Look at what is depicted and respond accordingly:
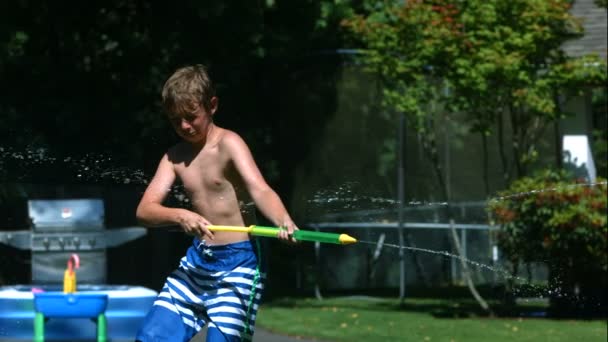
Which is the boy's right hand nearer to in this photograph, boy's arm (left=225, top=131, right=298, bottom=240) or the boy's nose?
boy's arm (left=225, top=131, right=298, bottom=240)

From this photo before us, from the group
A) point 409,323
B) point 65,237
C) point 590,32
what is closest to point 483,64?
point 409,323

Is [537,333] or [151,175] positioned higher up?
[151,175]

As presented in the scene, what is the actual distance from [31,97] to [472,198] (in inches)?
205

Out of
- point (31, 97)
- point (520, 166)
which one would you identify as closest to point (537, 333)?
point (520, 166)

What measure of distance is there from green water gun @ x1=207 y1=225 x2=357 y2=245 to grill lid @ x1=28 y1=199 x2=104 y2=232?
1.51 meters

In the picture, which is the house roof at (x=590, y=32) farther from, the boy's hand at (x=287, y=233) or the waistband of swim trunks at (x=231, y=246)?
the boy's hand at (x=287, y=233)

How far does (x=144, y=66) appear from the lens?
48.7 feet

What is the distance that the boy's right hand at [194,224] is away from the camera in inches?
200

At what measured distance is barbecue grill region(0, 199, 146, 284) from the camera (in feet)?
22.0

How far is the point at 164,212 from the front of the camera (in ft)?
17.3

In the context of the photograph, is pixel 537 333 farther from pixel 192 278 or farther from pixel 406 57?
pixel 192 278

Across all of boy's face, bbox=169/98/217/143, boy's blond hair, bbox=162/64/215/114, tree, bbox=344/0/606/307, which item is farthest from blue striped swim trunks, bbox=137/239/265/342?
tree, bbox=344/0/606/307

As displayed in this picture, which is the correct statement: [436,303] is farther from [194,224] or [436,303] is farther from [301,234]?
[301,234]

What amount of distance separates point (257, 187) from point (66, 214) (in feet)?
5.67
